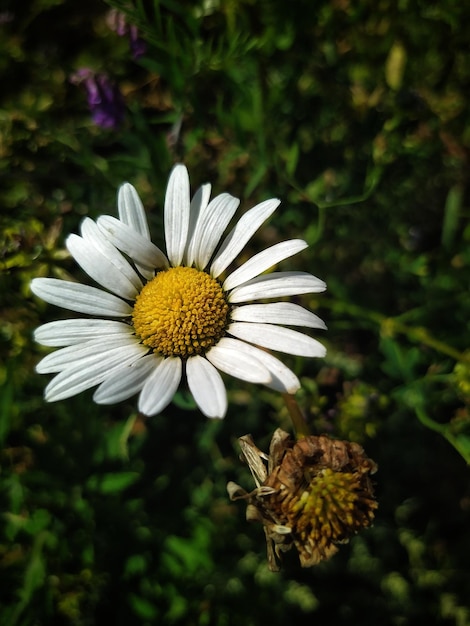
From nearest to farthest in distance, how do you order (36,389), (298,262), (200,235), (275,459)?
(275,459)
(200,235)
(36,389)
(298,262)

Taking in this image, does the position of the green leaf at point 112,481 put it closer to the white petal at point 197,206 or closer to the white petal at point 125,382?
the white petal at point 125,382

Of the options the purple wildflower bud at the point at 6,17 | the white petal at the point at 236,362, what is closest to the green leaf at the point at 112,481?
the white petal at the point at 236,362

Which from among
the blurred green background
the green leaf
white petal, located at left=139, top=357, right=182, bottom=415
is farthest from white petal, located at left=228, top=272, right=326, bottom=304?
the green leaf

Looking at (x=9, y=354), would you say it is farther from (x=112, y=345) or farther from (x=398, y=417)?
(x=398, y=417)

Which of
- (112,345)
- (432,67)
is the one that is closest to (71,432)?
(112,345)

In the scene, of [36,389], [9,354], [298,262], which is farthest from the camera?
[298,262]

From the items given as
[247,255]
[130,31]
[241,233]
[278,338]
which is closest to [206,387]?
[278,338]
